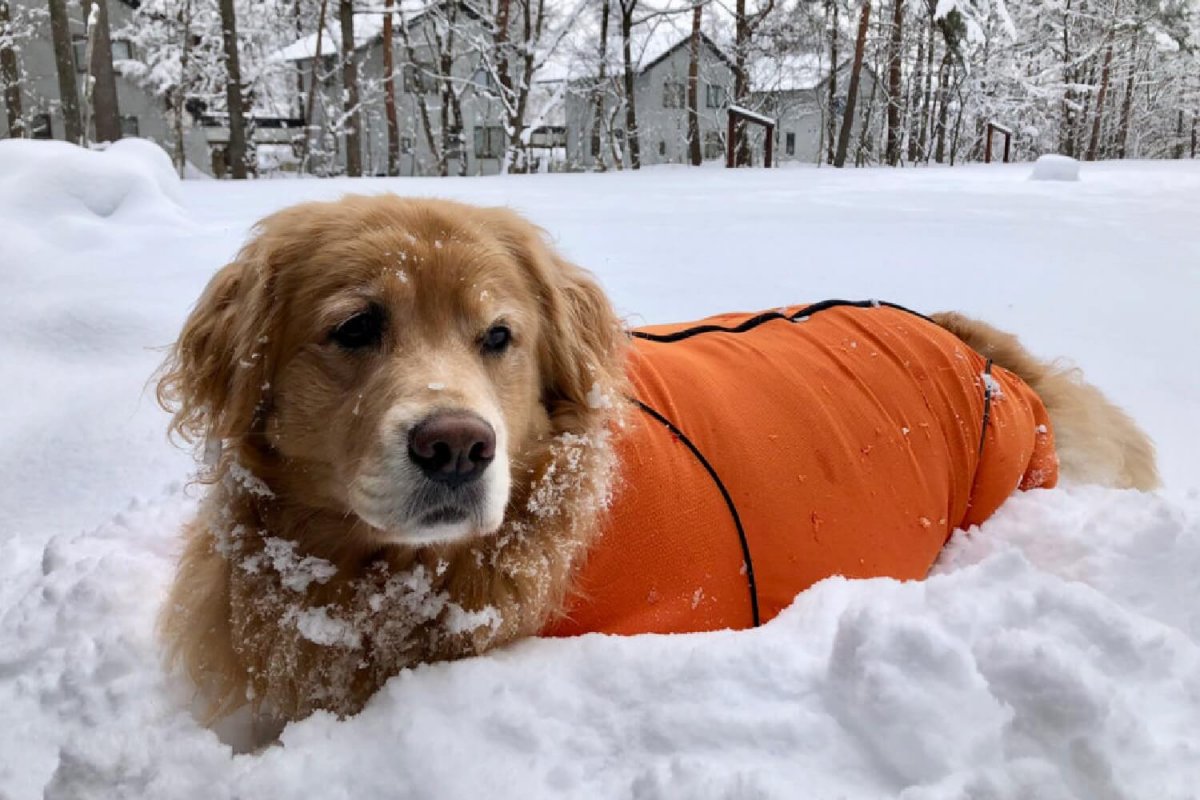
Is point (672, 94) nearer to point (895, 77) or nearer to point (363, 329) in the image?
point (895, 77)

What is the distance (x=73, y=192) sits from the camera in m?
5.41

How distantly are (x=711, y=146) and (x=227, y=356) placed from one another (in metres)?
40.3

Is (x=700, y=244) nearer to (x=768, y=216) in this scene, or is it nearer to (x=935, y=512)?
(x=768, y=216)

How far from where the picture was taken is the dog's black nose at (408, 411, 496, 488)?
1.68 metres

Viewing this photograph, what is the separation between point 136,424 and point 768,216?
5.56 metres

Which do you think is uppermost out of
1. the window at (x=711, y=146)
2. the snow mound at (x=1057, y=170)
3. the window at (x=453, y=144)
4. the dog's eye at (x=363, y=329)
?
the window at (x=711, y=146)

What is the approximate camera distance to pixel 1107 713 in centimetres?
131

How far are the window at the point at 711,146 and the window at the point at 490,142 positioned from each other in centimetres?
984

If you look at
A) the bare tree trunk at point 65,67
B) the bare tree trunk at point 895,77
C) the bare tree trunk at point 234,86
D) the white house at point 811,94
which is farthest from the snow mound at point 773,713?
the white house at point 811,94

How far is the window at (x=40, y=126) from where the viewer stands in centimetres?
3150

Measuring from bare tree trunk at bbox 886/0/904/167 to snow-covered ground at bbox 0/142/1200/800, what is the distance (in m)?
24.4

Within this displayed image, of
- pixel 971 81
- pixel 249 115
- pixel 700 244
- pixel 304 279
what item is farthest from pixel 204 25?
pixel 304 279

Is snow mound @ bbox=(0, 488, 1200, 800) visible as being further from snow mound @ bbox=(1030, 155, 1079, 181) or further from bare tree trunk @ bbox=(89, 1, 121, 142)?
bare tree trunk @ bbox=(89, 1, 121, 142)

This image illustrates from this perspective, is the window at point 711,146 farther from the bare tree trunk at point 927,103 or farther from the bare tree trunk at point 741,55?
the bare tree trunk at point 741,55
